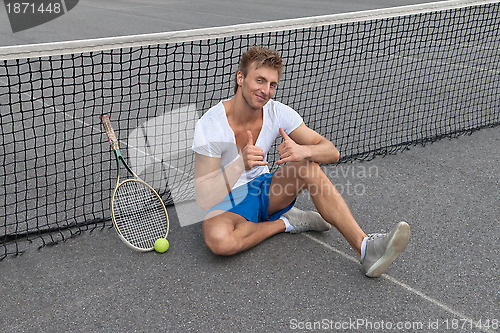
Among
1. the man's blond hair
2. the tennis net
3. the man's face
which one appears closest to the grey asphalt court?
the tennis net

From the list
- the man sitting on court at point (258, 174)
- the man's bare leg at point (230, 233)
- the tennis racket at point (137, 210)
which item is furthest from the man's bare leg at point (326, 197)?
the tennis racket at point (137, 210)

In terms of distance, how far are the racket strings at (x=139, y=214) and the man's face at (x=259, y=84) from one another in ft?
3.60

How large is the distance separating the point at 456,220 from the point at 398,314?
1468 mm

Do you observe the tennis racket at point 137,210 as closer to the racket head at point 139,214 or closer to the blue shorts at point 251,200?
the racket head at point 139,214

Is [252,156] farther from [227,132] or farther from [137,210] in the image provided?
[137,210]

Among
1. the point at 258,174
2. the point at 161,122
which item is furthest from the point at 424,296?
the point at 161,122

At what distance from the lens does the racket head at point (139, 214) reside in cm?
412

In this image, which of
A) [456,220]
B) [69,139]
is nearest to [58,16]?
[69,139]

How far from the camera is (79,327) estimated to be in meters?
3.43

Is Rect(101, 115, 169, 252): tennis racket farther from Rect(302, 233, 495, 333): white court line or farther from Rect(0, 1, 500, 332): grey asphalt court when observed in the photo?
Rect(302, 233, 495, 333): white court line

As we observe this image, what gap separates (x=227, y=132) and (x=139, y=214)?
3.07ft

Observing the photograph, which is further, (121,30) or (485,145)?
(121,30)

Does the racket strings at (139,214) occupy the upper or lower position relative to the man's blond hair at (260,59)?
lower

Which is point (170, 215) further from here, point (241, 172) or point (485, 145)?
point (485, 145)
